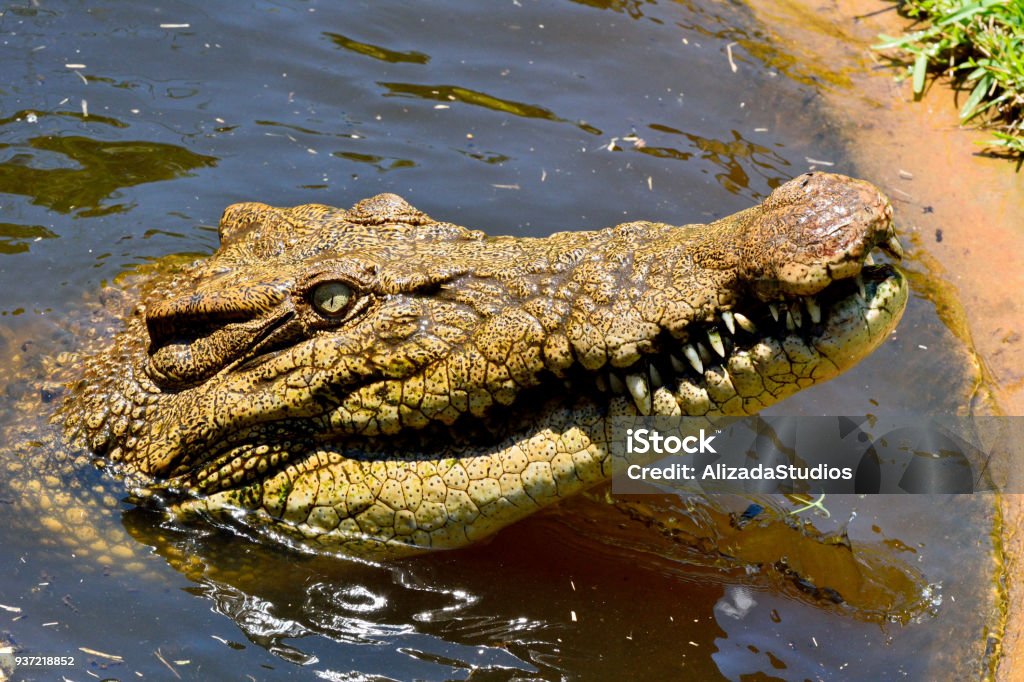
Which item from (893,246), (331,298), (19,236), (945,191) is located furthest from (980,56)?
(19,236)

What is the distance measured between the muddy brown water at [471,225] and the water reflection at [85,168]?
19mm

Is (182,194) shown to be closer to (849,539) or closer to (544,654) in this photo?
(544,654)

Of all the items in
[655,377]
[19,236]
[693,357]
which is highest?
[693,357]

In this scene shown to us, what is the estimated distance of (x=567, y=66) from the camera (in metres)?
7.98

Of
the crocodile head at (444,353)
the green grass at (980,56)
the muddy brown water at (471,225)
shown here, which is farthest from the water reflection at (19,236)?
the green grass at (980,56)

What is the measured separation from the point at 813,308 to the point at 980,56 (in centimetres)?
509

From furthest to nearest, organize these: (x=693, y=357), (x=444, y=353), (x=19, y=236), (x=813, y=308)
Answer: (x=19, y=236) < (x=444, y=353) < (x=693, y=357) < (x=813, y=308)

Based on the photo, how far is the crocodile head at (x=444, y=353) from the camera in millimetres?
3504

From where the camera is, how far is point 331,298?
13.3ft

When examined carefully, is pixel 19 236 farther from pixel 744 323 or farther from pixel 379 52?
pixel 744 323

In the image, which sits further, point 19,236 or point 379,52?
point 379,52

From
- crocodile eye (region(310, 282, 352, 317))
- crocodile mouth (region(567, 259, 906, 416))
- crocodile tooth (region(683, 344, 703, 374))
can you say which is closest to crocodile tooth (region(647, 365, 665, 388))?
crocodile mouth (region(567, 259, 906, 416))

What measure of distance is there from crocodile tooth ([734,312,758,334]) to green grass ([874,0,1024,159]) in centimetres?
423

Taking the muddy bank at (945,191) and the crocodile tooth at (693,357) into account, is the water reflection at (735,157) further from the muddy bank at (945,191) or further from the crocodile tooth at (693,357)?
the crocodile tooth at (693,357)
